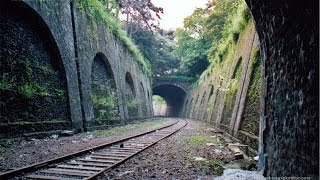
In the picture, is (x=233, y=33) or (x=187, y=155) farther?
(x=233, y=33)

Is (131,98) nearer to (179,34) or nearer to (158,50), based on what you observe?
(179,34)

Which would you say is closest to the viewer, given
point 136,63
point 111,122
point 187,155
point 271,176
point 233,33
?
point 271,176

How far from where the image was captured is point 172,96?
178 feet

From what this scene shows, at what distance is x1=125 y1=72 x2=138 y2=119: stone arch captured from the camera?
79.0 feet

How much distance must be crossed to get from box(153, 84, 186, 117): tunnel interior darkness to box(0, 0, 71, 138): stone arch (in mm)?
34517

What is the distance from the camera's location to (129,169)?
5.86 metres

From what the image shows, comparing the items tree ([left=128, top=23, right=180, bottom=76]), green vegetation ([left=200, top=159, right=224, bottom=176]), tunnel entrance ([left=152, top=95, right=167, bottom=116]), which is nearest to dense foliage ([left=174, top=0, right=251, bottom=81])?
tree ([left=128, top=23, right=180, bottom=76])

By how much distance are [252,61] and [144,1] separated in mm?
23272

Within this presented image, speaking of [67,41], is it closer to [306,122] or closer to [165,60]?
[306,122]

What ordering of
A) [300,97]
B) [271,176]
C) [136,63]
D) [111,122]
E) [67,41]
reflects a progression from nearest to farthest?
[300,97] < [271,176] < [67,41] < [111,122] < [136,63]

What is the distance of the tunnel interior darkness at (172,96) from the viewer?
1926 inches

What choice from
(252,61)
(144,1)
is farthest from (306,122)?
(144,1)

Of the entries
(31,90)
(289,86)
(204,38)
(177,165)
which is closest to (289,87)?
(289,86)

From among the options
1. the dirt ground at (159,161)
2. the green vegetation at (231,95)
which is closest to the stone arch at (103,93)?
the green vegetation at (231,95)
